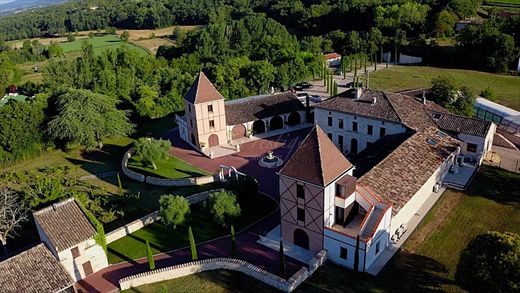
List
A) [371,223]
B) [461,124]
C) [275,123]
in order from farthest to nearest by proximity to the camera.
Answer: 1. [275,123]
2. [461,124]
3. [371,223]

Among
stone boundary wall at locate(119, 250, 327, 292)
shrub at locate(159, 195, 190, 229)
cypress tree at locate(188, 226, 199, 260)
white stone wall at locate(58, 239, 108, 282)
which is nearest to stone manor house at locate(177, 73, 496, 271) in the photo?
stone boundary wall at locate(119, 250, 327, 292)

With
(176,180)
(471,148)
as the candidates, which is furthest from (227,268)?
(471,148)

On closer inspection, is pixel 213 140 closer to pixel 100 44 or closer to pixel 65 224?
pixel 65 224

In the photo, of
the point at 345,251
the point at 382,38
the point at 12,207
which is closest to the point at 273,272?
the point at 345,251

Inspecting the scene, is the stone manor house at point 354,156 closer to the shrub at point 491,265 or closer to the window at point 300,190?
the window at point 300,190

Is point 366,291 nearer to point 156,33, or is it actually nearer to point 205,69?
point 205,69
